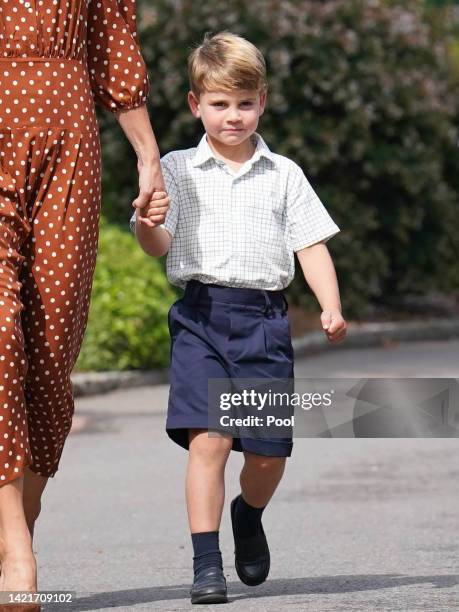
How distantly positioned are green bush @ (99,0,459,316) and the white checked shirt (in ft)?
35.0

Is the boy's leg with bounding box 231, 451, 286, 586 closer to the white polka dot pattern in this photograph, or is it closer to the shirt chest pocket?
the shirt chest pocket

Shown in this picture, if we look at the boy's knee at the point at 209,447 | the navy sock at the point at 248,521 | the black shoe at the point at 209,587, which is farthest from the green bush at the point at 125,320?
the black shoe at the point at 209,587

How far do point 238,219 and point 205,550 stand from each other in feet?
3.22

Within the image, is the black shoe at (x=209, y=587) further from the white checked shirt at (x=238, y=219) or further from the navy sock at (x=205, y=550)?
the white checked shirt at (x=238, y=219)

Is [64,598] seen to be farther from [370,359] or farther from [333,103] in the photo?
[333,103]

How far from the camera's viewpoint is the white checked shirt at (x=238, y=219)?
4.86 m

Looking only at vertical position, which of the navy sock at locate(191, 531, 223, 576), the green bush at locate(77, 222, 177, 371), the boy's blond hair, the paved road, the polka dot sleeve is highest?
the polka dot sleeve

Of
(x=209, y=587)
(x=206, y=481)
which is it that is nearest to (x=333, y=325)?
(x=206, y=481)

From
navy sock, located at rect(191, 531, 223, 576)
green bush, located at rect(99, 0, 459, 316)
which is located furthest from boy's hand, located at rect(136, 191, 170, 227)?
green bush, located at rect(99, 0, 459, 316)

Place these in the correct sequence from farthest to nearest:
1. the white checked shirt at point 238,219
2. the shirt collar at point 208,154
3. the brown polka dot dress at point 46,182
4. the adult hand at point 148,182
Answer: the shirt collar at point 208,154 < the white checked shirt at point 238,219 < the adult hand at point 148,182 < the brown polka dot dress at point 46,182

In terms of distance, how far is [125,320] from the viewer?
1223 centimetres

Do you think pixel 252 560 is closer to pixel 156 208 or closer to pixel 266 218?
pixel 266 218

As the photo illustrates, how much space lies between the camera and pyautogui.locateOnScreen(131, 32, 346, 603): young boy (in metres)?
4.75

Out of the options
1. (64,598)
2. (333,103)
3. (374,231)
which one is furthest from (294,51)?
(64,598)
